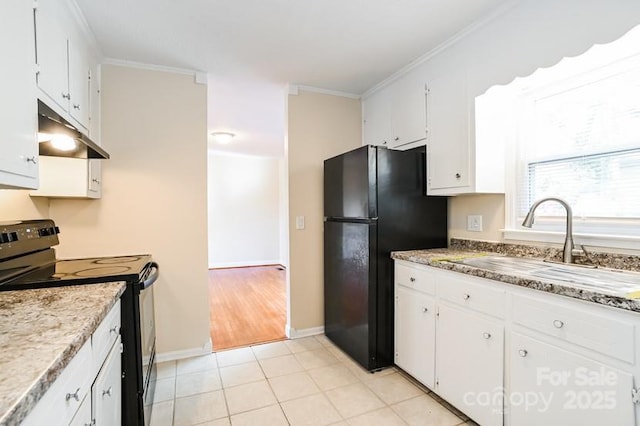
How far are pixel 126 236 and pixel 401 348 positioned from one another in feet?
7.41

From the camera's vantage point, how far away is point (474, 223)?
7.51 feet

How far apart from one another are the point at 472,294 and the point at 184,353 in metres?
2.27

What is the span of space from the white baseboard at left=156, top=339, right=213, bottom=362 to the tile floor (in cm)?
6

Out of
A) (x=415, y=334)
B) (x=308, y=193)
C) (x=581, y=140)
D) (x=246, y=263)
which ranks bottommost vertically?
(x=246, y=263)

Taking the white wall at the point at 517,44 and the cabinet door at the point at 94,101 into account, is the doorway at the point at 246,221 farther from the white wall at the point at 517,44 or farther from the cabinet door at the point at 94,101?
the white wall at the point at 517,44

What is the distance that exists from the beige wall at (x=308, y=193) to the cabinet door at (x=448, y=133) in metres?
1.08

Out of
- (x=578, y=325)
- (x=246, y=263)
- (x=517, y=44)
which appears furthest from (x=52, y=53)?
(x=246, y=263)

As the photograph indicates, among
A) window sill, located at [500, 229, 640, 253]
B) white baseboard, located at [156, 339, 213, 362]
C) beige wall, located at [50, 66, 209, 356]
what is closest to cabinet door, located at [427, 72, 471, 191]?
window sill, located at [500, 229, 640, 253]

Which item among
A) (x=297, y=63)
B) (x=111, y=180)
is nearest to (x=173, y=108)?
(x=111, y=180)

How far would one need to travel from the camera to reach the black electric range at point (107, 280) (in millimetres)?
1439

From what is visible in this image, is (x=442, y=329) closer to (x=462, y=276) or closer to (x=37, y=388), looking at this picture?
(x=462, y=276)

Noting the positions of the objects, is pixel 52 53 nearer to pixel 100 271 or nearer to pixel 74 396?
pixel 100 271

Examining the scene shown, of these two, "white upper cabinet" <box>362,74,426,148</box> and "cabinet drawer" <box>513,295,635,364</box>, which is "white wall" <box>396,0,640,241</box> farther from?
"cabinet drawer" <box>513,295,635,364</box>

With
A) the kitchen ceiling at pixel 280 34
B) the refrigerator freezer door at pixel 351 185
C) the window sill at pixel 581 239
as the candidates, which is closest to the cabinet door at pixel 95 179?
the kitchen ceiling at pixel 280 34
